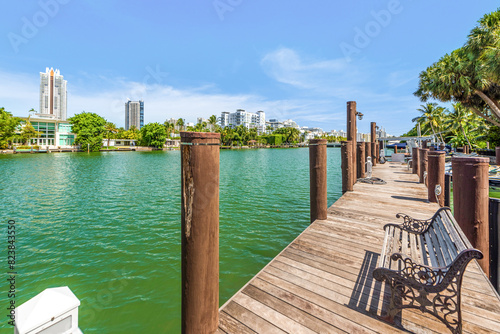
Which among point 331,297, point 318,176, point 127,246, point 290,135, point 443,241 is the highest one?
point 290,135

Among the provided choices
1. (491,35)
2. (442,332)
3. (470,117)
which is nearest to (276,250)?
(442,332)

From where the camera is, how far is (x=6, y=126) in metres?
55.0

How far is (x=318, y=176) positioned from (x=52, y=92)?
18488cm

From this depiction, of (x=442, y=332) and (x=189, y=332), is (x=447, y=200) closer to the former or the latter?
(x=442, y=332)

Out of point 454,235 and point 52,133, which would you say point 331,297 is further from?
point 52,133

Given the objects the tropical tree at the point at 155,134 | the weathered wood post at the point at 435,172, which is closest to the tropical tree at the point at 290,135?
the tropical tree at the point at 155,134

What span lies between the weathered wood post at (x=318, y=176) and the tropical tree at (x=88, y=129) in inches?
3214

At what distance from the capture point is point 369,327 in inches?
101

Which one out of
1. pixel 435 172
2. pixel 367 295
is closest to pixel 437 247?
pixel 367 295

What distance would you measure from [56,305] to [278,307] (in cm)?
233

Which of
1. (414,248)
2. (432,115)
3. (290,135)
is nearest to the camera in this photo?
(414,248)

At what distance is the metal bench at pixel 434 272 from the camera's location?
2.36 metres

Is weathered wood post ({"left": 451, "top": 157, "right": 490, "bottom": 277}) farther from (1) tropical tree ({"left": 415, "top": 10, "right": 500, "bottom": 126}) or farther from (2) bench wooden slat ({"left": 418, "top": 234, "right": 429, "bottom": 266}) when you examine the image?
(1) tropical tree ({"left": 415, "top": 10, "right": 500, "bottom": 126})

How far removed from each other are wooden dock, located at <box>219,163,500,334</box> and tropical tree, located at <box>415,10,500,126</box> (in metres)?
24.8
